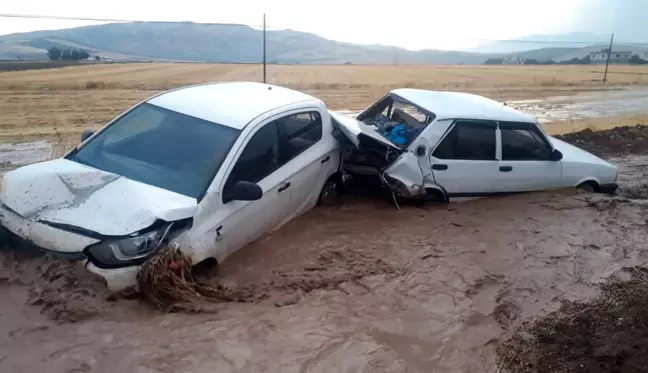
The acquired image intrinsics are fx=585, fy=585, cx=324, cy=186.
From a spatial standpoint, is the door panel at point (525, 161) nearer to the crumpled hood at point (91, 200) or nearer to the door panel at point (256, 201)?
the door panel at point (256, 201)

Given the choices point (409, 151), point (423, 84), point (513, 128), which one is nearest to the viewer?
point (409, 151)

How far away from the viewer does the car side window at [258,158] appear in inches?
199

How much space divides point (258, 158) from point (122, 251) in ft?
5.52

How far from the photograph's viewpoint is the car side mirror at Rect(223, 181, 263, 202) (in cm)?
480

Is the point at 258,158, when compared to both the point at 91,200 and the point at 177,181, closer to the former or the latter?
the point at 177,181

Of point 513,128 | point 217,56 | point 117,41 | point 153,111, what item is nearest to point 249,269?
point 153,111

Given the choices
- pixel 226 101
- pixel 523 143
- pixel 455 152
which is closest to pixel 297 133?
pixel 226 101

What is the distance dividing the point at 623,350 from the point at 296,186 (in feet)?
10.8

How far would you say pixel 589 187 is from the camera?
8070mm

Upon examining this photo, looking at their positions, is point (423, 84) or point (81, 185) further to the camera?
point (423, 84)

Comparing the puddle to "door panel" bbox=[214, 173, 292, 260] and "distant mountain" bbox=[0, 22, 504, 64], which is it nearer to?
"door panel" bbox=[214, 173, 292, 260]

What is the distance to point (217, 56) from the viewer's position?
11069 centimetres

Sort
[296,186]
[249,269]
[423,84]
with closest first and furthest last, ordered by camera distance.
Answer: [249,269] < [296,186] < [423,84]

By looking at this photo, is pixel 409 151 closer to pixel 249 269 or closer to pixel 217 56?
pixel 249 269
